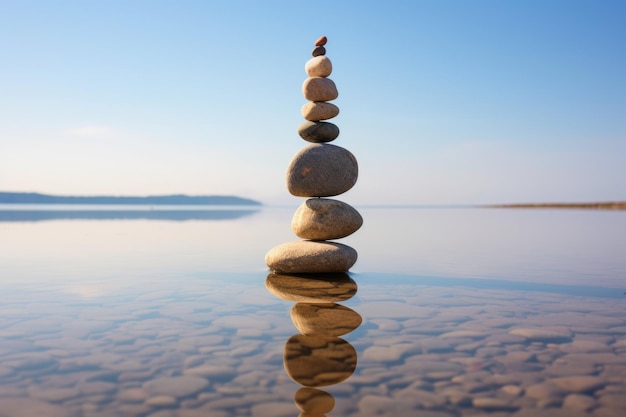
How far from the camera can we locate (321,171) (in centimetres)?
1188

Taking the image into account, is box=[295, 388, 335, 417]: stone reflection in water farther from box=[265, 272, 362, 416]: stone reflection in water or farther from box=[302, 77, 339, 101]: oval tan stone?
box=[302, 77, 339, 101]: oval tan stone

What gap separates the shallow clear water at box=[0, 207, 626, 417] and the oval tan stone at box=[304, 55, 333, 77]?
475 cm

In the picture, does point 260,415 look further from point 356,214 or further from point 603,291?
point 356,214

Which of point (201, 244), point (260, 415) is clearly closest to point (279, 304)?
point (260, 415)

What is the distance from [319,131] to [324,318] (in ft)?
20.1

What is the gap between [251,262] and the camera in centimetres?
1359

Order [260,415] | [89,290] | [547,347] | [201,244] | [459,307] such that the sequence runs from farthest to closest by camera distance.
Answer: [201,244] < [89,290] < [459,307] < [547,347] < [260,415]

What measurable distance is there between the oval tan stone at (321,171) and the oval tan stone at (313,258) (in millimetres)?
1274

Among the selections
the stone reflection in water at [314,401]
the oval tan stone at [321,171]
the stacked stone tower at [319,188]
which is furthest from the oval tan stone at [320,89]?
the stone reflection in water at [314,401]

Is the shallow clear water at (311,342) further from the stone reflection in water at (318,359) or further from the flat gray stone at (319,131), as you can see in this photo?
the flat gray stone at (319,131)

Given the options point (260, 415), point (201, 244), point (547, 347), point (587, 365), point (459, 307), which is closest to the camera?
point (260, 415)

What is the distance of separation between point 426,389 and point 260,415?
4.70 ft

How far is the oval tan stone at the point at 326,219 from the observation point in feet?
38.6

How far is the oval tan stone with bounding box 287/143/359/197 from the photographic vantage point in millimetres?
11906
